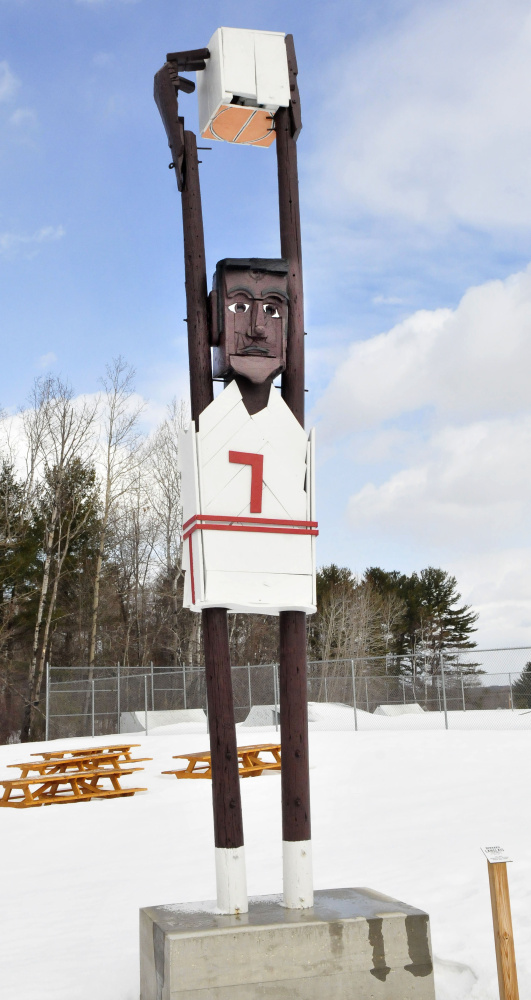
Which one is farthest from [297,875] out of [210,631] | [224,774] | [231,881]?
[210,631]

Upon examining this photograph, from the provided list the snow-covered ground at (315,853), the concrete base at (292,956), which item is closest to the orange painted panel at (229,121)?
the concrete base at (292,956)

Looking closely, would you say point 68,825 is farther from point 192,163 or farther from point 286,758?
point 192,163

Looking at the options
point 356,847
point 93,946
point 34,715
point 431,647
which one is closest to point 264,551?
point 93,946

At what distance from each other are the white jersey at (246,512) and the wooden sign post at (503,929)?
156 centimetres

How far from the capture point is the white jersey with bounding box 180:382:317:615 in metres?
4.73

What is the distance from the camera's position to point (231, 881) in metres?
4.56

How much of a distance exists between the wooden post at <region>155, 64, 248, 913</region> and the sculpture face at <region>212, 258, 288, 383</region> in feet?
0.43

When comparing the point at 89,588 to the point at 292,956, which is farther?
the point at 89,588

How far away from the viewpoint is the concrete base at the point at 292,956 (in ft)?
13.3

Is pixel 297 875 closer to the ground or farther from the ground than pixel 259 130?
closer to the ground

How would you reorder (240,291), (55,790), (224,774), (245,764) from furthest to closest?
(245,764), (55,790), (240,291), (224,774)

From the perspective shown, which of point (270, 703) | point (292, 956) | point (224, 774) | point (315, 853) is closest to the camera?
point (292, 956)

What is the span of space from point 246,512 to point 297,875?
195 centimetres

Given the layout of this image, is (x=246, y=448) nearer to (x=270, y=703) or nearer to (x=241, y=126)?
(x=241, y=126)
